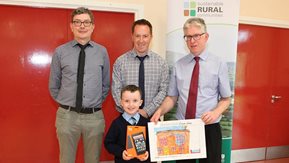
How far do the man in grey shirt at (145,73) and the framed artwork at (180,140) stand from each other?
0.30 metres

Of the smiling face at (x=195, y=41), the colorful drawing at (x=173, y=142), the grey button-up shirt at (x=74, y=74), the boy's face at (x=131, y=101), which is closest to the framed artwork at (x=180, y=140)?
the colorful drawing at (x=173, y=142)

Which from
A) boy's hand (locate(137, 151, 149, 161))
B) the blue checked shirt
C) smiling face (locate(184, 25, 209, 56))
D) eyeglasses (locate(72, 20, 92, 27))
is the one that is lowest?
boy's hand (locate(137, 151, 149, 161))

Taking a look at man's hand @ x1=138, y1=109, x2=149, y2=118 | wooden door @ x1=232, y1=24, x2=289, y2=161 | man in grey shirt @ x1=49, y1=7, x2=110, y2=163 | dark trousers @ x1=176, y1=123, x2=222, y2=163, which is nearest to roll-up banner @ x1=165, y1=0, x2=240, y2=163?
man's hand @ x1=138, y1=109, x2=149, y2=118

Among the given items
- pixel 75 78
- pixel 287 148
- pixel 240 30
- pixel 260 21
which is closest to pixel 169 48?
pixel 75 78

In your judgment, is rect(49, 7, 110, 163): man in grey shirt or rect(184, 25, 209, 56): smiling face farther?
rect(49, 7, 110, 163): man in grey shirt

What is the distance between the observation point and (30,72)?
3.39 metres

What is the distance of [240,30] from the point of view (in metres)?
4.33

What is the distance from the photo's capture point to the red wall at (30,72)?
3.29 m

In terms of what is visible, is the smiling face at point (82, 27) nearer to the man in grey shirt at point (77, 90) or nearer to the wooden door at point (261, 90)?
the man in grey shirt at point (77, 90)

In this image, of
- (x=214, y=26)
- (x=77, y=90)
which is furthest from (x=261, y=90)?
(x=77, y=90)

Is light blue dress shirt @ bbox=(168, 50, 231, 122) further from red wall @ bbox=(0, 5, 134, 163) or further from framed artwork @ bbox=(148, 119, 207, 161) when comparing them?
red wall @ bbox=(0, 5, 134, 163)

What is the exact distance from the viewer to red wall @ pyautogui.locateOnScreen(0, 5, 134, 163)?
3285 mm

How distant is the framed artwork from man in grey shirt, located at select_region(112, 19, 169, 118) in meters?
0.30

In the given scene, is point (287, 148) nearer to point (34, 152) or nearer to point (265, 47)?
point (265, 47)
